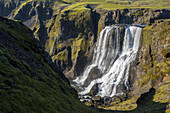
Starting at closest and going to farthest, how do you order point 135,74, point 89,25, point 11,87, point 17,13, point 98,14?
point 11,87 < point 135,74 < point 89,25 < point 98,14 < point 17,13

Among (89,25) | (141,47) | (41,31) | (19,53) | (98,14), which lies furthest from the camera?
(41,31)

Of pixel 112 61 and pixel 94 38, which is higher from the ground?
pixel 94 38

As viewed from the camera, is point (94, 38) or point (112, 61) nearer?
point (112, 61)

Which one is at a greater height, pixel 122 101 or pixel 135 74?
pixel 135 74

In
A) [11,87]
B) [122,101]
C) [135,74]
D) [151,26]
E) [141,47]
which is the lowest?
[122,101]

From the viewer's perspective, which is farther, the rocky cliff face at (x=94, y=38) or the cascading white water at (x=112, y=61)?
the cascading white water at (x=112, y=61)

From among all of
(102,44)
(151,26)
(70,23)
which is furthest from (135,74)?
(70,23)

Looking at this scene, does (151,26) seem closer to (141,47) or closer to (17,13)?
(141,47)

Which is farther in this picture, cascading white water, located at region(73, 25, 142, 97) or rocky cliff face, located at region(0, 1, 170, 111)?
cascading white water, located at region(73, 25, 142, 97)
